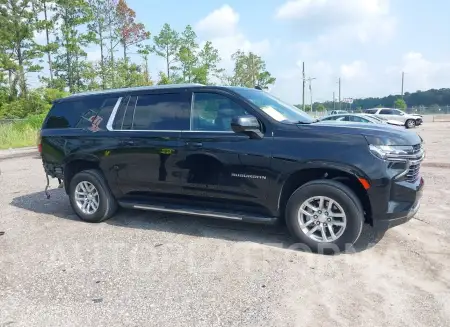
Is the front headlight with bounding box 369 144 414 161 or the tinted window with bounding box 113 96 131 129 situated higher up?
the tinted window with bounding box 113 96 131 129

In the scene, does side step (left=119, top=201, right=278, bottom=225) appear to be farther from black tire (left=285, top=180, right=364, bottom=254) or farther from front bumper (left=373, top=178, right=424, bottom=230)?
front bumper (left=373, top=178, right=424, bottom=230)

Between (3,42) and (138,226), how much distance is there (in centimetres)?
3282

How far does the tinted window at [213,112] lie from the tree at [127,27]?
35.3 m

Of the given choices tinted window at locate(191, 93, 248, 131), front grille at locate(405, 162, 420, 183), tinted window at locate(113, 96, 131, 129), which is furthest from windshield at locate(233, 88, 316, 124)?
tinted window at locate(113, 96, 131, 129)

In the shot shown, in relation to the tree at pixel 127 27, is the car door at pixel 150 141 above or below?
below

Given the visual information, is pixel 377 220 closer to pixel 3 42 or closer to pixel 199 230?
pixel 199 230

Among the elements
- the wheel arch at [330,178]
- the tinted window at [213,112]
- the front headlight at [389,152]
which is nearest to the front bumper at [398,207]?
the wheel arch at [330,178]

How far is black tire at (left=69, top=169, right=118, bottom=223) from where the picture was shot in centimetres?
548

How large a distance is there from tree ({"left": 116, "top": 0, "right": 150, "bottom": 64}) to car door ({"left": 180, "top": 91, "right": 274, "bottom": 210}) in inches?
1395

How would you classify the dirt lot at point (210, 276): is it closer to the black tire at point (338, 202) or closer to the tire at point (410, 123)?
the black tire at point (338, 202)

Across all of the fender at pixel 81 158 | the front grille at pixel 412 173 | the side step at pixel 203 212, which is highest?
the fender at pixel 81 158

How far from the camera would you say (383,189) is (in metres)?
3.88

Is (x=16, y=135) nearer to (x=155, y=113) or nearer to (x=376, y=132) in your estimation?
(x=155, y=113)

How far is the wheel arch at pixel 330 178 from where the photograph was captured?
3967mm
